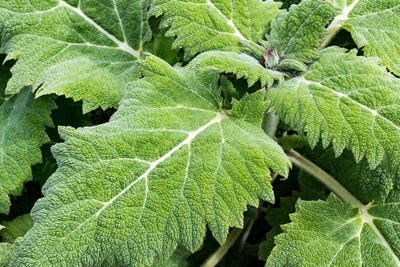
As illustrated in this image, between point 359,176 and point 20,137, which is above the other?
point 359,176

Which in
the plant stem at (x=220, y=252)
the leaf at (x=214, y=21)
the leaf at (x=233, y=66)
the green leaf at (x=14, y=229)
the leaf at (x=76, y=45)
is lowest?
the green leaf at (x=14, y=229)

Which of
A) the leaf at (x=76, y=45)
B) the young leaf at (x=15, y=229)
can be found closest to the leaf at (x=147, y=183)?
the leaf at (x=76, y=45)

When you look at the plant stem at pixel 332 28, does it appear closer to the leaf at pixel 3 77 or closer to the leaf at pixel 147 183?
the leaf at pixel 147 183

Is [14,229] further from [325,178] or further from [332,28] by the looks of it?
[332,28]

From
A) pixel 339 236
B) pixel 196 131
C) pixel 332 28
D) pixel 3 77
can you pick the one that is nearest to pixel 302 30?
pixel 332 28

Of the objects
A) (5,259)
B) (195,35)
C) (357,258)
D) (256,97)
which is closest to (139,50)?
(195,35)

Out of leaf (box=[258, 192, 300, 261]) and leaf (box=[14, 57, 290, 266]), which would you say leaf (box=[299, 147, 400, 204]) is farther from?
leaf (box=[14, 57, 290, 266])
